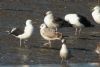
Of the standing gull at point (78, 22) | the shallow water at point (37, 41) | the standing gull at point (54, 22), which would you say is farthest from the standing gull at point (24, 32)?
the standing gull at point (78, 22)

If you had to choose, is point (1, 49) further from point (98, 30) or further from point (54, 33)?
point (98, 30)

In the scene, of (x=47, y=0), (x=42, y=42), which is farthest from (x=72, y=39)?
(x=47, y=0)

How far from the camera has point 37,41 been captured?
62.4 ft

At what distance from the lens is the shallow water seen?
16234 mm

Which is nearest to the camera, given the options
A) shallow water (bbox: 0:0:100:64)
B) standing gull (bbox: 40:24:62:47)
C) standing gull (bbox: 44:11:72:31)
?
shallow water (bbox: 0:0:100:64)

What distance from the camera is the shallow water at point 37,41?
16234mm

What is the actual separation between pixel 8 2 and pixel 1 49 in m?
14.0

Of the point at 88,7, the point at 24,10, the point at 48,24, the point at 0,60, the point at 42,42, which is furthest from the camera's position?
the point at 88,7

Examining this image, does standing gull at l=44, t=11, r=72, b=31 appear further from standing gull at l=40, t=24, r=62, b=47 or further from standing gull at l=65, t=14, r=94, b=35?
standing gull at l=40, t=24, r=62, b=47

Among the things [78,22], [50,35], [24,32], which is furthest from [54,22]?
[24,32]

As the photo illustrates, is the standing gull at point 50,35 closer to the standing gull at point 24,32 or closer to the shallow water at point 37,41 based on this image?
the shallow water at point 37,41

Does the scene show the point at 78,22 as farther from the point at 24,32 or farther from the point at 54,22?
the point at 24,32

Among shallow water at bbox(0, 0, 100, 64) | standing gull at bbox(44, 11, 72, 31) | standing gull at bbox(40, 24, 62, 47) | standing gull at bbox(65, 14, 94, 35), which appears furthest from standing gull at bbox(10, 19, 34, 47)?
standing gull at bbox(65, 14, 94, 35)

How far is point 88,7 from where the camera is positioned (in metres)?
30.1
